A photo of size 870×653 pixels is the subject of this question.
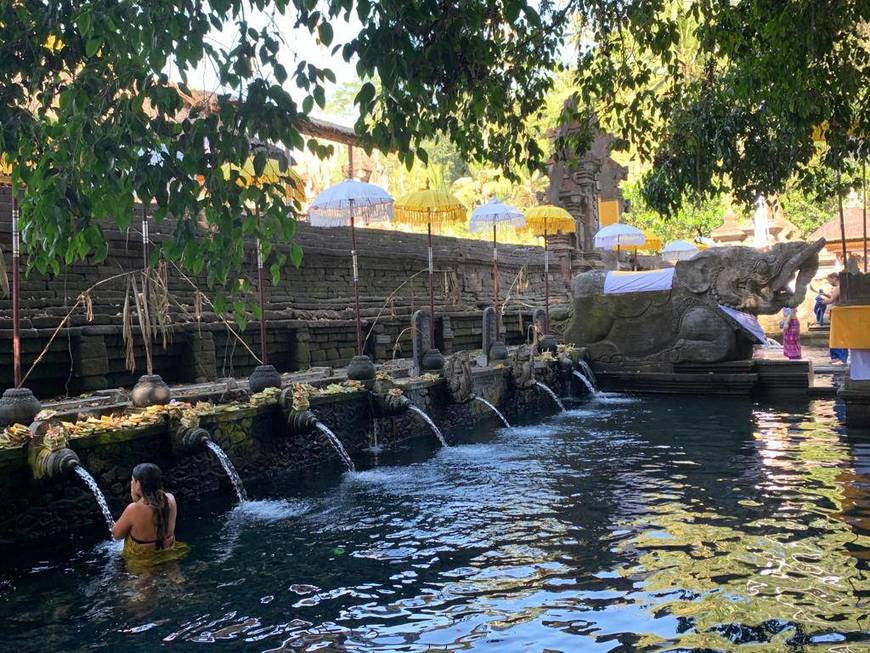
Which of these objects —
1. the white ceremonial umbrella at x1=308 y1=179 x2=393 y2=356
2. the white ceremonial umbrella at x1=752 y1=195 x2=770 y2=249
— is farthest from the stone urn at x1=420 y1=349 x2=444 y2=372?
the white ceremonial umbrella at x1=752 y1=195 x2=770 y2=249

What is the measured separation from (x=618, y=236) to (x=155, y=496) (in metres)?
17.4

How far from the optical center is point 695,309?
15031 millimetres

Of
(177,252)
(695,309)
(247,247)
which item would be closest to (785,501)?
(177,252)

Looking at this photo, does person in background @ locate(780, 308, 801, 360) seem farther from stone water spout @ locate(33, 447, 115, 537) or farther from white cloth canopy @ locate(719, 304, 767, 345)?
stone water spout @ locate(33, 447, 115, 537)

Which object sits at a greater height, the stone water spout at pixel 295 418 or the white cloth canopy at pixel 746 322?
the white cloth canopy at pixel 746 322

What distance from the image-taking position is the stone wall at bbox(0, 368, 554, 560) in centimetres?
632

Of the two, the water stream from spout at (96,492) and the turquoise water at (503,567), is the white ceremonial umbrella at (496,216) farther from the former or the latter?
the water stream from spout at (96,492)

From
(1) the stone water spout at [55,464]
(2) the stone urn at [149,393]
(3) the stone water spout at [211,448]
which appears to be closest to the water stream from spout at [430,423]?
(3) the stone water spout at [211,448]

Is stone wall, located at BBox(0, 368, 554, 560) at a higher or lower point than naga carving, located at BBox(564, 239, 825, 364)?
lower

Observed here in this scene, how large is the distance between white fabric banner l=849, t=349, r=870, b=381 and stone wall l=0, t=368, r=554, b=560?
5.12 metres

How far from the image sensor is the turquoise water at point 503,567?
14.6 ft

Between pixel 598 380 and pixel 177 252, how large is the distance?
43.0ft

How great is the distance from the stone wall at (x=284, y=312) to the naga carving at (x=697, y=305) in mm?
3571

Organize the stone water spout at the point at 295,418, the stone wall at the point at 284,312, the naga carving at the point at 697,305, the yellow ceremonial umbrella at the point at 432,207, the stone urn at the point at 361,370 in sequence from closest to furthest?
the stone water spout at the point at 295,418 → the stone urn at the point at 361,370 → the stone wall at the point at 284,312 → the yellow ceremonial umbrella at the point at 432,207 → the naga carving at the point at 697,305
